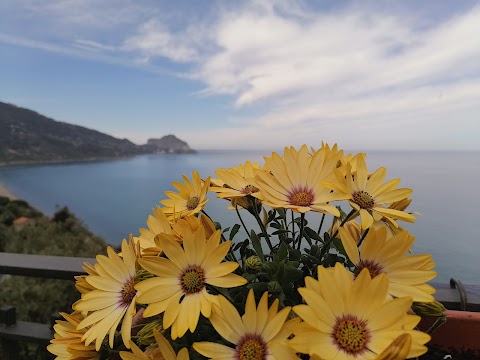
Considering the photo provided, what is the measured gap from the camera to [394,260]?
0.45 metres

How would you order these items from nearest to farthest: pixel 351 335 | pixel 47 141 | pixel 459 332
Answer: pixel 351 335 < pixel 459 332 < pixel 47 141

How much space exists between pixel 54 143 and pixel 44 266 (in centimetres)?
4239

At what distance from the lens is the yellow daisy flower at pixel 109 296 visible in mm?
508

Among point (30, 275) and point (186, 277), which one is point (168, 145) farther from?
point (186, 277)

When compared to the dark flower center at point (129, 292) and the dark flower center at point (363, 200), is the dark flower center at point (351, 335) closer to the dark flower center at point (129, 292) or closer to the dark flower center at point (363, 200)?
the dark flower center at point (363, 200)

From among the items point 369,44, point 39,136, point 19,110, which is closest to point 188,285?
point 369,44

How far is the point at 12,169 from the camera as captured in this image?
43688 mm

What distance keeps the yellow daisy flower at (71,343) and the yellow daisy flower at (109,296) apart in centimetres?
2

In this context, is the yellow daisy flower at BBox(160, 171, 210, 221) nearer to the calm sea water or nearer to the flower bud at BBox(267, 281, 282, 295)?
the flower bud at BBox(267, 281, 282, 295)

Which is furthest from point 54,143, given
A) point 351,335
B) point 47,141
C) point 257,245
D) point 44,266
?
point 351,335

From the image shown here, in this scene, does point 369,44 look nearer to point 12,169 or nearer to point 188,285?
point 188,285

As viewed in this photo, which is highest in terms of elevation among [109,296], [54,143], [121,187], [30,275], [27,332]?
[109,296]

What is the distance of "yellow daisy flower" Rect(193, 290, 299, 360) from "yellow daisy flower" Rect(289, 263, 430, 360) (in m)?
0.04

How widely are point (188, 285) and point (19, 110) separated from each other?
47604 mm
